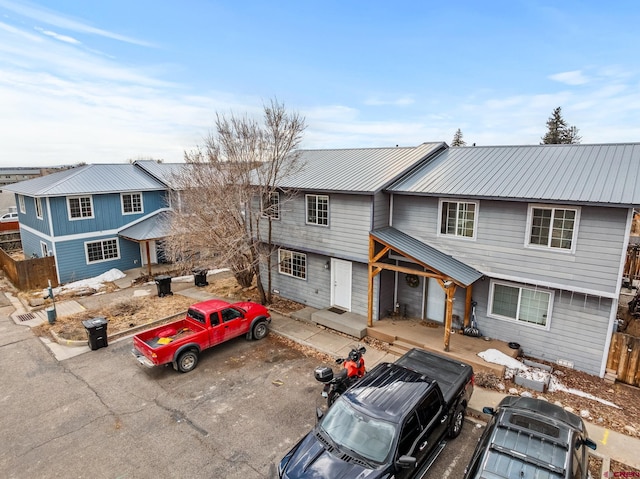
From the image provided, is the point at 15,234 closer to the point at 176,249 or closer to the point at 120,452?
the point at 176,249

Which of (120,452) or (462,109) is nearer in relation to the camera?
(120,452)

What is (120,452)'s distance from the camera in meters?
7.48

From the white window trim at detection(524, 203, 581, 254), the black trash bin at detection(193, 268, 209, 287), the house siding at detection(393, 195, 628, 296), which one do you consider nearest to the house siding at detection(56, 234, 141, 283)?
the black trash bin at detection(193, 268, 209, 287)

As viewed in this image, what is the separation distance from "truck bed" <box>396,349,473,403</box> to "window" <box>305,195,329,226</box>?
22.0ft

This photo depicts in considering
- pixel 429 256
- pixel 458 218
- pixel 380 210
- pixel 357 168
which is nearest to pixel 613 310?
pixel 458 218

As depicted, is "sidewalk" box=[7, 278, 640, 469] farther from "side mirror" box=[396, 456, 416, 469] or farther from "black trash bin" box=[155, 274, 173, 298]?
"side mirror" box=[396, 456, 416, 469]

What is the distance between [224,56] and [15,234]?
2426 cm

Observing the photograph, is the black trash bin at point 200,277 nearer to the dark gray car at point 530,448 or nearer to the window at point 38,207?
the window at point 38,207

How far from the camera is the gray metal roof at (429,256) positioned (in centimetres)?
1123

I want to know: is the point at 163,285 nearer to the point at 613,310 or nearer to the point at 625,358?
the point at 613,310

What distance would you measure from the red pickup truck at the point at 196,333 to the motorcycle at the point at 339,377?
421cm

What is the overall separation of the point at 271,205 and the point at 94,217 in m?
12.1

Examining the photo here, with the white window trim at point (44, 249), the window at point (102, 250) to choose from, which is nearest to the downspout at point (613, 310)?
the window at point (102, 250)

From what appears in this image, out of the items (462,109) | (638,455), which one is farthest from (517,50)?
(638,455)
